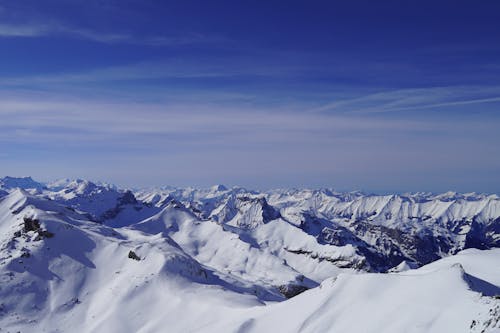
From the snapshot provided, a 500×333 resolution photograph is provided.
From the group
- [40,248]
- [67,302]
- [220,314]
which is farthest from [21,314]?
[220,314]

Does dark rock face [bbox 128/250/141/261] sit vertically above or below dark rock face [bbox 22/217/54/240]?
below

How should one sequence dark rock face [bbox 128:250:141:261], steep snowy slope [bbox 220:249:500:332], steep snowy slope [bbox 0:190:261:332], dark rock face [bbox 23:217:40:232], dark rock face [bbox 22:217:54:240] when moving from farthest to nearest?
dark rock face [bbox 23:217:40:232] → dark rock face [bbox 22:217:54:240] → dark rock face [bbox 128:250:141:261] → steep snowy slope [bbox 0:190:261:332] → steep snowy slope [bbox 220:249:500:332]

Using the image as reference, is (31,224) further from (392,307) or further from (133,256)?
(392,307)

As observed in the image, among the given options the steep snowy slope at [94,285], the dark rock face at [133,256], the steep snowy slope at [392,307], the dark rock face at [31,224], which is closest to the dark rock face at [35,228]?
the dark rock face at [31,224]

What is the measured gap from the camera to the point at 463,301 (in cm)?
5081

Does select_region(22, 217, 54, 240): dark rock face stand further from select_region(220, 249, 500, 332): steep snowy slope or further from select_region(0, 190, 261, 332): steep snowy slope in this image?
select_region(220, 249, 500, 332): steep snowy slope

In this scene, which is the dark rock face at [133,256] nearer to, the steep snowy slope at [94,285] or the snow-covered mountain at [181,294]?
the steep snowy slope at [94,285]

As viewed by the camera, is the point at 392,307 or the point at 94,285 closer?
the point at 392,307

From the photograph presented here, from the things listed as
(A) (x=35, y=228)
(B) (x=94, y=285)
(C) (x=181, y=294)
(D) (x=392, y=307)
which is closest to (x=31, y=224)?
(A) (x=35, y=228)

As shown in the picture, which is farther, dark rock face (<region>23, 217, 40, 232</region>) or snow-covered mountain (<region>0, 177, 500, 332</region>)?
dark rock face (<region>23, 217, 40, 232</region>)

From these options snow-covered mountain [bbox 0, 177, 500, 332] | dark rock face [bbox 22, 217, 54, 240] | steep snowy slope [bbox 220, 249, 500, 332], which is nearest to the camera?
steep snowy slope [bbox 220, 249, 500, 332]

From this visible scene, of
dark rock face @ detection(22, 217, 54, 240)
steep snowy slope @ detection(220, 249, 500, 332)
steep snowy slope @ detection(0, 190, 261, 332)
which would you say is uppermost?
steep snowy slope @ detection(220, 249, 500, 332)

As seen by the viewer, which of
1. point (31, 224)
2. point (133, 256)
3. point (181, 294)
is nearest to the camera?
point (181, 294)

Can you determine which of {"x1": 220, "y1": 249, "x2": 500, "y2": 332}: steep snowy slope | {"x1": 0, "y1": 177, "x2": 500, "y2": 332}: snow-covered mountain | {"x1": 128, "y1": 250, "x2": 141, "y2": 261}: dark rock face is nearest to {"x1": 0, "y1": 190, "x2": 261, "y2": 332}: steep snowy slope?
{"x1": 128, "y1": 250, "x2": 141, "y2": 261}: dark rock face
